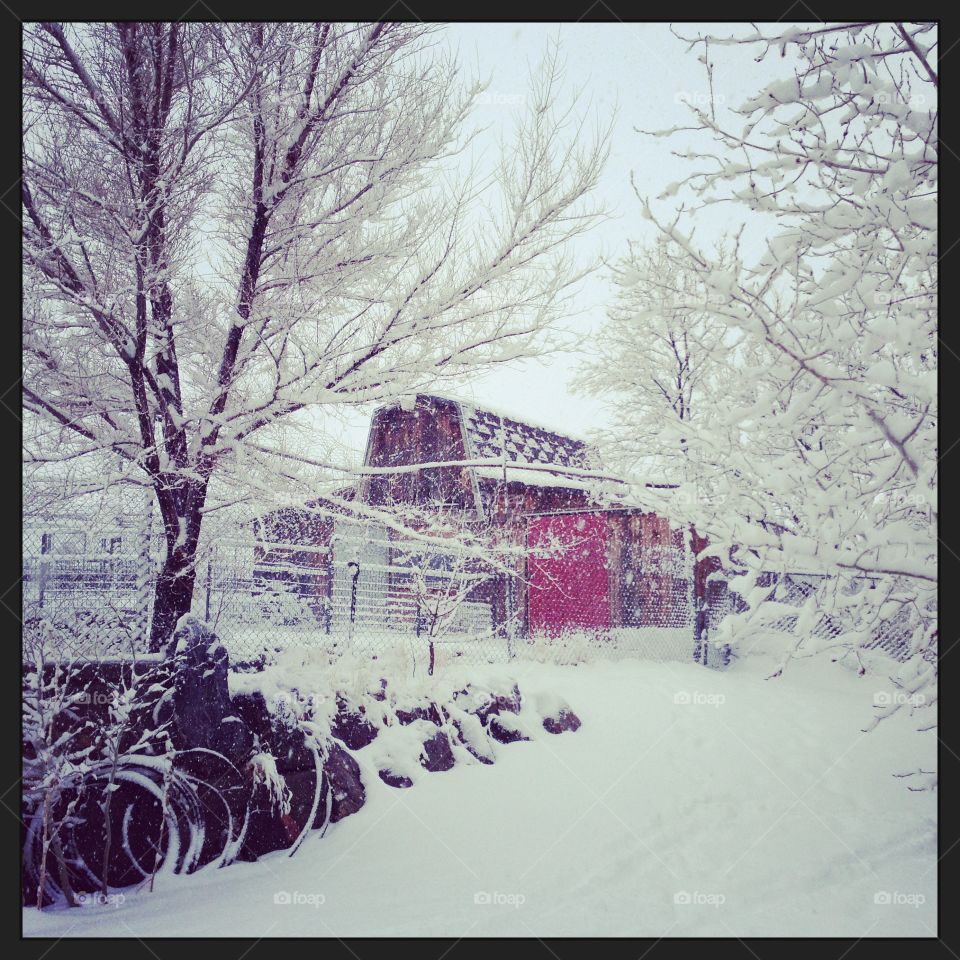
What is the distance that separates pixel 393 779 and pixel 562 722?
168 cm

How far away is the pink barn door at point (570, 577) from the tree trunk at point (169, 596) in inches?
177

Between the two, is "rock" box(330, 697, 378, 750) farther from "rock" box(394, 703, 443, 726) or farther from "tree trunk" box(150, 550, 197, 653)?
"tree trunk" box(150, 550, 197, 653)

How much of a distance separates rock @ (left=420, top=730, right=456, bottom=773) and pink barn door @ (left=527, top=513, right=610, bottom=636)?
3283 millimetres

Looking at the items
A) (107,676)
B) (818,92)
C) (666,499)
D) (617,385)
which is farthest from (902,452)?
(617,385)

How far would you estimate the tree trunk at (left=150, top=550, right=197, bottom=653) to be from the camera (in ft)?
13.1

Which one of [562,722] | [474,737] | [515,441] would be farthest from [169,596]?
[515,441]

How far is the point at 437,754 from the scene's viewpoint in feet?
14.2

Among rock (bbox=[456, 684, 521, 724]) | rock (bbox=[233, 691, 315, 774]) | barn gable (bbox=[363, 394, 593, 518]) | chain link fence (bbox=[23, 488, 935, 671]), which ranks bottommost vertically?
rock (bbox=[456, 684, 521, 724])

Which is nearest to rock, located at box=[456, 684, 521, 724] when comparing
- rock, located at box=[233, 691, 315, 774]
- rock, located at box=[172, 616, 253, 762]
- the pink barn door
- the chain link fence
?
the chain link fence

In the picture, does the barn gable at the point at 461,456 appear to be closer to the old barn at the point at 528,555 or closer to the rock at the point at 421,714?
the old barn at the point at 528,555

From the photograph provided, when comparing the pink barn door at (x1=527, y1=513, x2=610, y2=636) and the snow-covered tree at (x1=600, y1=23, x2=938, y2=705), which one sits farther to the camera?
the pink barn door at (x1=527, y1=513, x2=610, y2=636)

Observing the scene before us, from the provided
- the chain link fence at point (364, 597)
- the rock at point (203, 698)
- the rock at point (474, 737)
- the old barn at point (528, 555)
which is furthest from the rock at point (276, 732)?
the old barn at point (528, 555)

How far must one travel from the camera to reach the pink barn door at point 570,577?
25.7 ft

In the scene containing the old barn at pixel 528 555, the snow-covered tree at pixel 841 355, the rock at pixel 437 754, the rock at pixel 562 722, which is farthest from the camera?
the old barn at pixel 528 555
